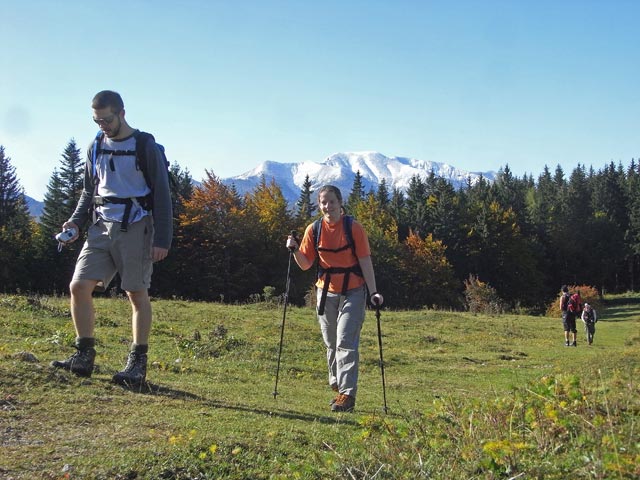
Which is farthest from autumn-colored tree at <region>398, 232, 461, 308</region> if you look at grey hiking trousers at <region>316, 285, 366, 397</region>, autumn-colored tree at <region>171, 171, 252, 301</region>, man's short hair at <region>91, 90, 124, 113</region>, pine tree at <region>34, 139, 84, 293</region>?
man's short hair at <region>91, 90, 124, 113</region>

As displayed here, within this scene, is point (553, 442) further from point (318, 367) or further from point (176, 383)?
point (318, 367)

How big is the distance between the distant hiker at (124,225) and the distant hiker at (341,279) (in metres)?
1.68

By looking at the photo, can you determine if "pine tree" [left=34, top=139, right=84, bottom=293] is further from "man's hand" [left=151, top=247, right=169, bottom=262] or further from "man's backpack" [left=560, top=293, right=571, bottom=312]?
"man's hand" [left=151, top=247, right=169, bottom=262]

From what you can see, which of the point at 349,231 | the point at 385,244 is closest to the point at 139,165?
the point at 349,231

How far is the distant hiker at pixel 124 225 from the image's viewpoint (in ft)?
18.0

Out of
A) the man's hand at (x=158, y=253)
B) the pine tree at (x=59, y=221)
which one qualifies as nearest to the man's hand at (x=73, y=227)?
the man's hand at (x=158, y=253)

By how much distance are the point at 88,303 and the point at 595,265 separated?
293 feet

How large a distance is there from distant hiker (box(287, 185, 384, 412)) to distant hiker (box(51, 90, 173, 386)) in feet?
5.50

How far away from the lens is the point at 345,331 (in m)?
6.54

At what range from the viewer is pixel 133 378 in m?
5.65

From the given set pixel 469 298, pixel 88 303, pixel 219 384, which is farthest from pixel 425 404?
pixel 469 298

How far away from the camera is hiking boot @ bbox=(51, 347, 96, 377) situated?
224 inches

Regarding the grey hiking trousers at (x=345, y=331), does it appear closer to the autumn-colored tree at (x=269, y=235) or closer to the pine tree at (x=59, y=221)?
the pine tree at (x=59, y=221)

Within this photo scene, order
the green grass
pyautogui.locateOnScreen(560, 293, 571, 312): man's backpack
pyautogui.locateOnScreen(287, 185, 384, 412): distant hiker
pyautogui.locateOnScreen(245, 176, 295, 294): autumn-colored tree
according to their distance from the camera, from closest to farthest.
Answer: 1. the green grass
2. pyautogui.locateOnScreen(287, 185, 384, 412): distant hiker
3. pyautogui.locateOnScreen(560, 293, 571, 312): man's backpack
4. pyautogui.locateOnScreen(245, 176, 295, 294): autumn-colored tree
